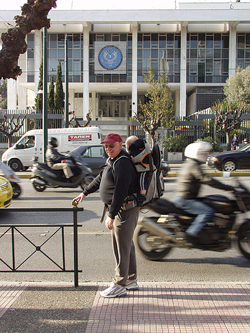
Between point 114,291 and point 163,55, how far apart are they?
129 feet

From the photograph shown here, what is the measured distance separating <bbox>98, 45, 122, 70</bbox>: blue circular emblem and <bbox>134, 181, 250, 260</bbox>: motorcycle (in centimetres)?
3677

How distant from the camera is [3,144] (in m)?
27.8

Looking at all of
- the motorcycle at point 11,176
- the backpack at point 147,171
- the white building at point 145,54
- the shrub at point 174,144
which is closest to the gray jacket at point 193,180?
the backpack at point 147,171

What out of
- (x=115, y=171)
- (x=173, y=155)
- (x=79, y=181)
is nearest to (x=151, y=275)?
(x=115, y=171)

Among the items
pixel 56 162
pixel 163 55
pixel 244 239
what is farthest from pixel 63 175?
pixel 163 55

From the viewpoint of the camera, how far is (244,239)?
4555 mm

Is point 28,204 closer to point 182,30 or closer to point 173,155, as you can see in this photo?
point 173,155


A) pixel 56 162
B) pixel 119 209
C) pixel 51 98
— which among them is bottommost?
pixel 119 209

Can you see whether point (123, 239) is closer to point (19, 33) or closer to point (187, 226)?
point (187, 226)

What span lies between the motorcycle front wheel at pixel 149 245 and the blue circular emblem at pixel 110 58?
36.8 meters

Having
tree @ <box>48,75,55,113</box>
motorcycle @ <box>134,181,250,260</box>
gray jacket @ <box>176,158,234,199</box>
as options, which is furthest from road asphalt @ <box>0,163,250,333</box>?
tree @ <box>48,75,55,113</box>

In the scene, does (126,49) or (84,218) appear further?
(126,49)

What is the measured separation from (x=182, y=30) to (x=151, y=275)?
39.0 m

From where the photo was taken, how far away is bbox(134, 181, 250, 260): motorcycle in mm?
4336
